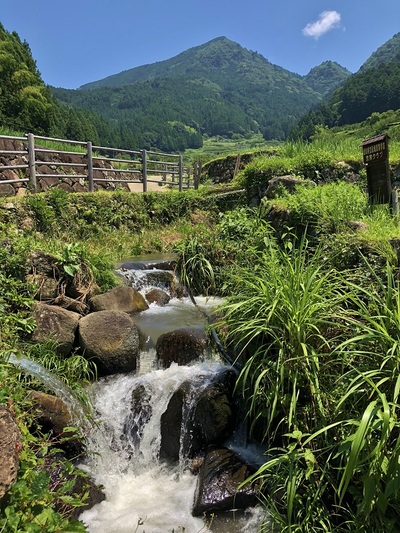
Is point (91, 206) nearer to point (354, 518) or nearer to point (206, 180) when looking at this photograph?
point (354, 518)

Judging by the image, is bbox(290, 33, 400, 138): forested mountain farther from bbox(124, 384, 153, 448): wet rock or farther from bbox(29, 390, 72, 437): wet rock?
bbox(29, 390, 72, 437): wet rock

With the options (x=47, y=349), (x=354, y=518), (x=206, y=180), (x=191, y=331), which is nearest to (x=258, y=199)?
(x=191, y=331)

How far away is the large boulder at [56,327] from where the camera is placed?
4.87 meters

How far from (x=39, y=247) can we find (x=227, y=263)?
3.06 meters

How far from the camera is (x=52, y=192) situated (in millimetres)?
8578

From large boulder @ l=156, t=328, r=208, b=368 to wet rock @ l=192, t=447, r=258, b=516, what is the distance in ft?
4.50

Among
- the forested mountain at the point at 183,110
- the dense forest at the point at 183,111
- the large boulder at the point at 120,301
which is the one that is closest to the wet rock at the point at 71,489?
the large boulder at the point at 120,301

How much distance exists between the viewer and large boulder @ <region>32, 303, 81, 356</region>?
4.87 m

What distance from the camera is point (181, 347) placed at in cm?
504

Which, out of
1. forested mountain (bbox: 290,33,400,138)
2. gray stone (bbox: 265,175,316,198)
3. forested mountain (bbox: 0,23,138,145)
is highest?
forested mountain (bbox: 290,33,400,138)

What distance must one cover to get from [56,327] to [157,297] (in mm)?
2176

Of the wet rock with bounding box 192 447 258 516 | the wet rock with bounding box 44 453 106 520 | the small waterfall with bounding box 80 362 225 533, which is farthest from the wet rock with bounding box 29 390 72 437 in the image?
the wet rock with bounding box 192 447 258 516

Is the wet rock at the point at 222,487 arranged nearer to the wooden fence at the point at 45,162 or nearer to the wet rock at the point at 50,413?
the wet rock at the point at 50,413

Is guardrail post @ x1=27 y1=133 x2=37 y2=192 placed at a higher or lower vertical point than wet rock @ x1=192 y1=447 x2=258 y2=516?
higher
